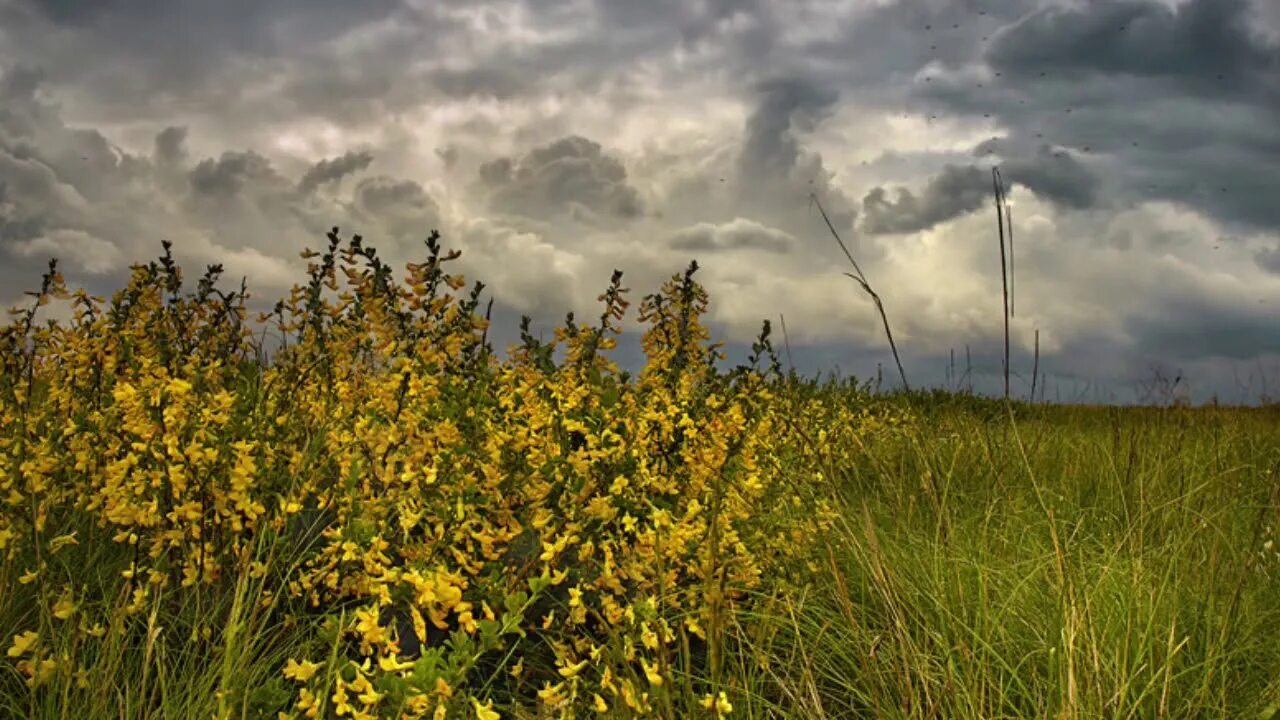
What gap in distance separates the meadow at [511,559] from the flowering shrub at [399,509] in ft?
0.06

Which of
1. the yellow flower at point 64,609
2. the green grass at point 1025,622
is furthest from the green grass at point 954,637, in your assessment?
the yellow flower at point 64,609

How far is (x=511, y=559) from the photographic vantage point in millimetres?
3904

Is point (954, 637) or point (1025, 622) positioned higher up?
point (1025, 622)

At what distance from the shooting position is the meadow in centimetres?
273

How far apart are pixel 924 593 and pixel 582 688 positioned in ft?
3.86

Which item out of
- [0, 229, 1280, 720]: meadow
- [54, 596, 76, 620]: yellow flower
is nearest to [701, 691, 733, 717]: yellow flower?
[0, 229, 1280, 720]: meadow

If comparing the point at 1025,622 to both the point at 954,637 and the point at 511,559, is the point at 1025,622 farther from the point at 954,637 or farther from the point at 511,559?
the point at 511,559

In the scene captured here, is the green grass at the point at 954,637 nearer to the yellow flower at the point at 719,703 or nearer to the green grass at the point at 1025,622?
the green grass at the point at 1025,622

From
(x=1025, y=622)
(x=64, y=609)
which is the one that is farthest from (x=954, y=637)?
(x=64, y=609)

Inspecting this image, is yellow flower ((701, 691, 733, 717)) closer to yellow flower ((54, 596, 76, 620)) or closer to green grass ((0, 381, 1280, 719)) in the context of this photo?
green grass ((0, 381, 1280, 719))

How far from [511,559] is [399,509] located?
949 millimetres

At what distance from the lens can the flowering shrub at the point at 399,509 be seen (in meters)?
2.83

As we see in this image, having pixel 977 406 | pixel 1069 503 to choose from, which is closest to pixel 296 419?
pixel 1069 503

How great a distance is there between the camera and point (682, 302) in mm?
4824
